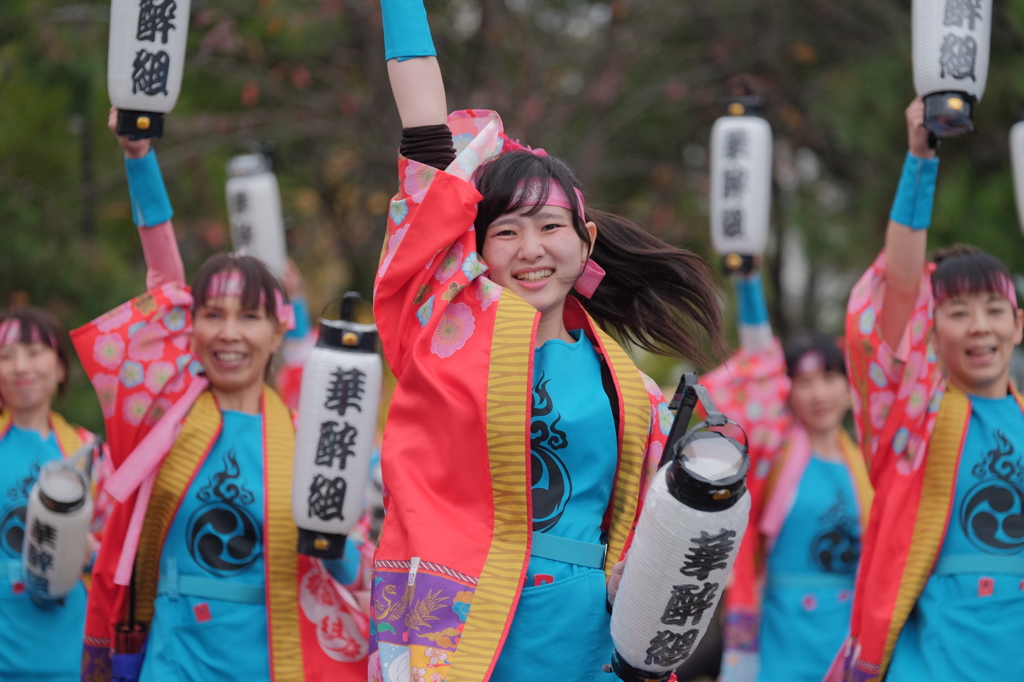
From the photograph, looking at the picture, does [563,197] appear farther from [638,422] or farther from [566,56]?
[566,56]

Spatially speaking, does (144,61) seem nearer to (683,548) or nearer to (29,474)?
(29,474)

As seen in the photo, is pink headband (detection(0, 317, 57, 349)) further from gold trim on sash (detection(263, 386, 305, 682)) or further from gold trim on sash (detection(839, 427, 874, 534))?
gold trim on sash (detection(839, 427, 874, 534))

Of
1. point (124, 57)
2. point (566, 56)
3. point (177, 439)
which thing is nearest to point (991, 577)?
point (177, 439)

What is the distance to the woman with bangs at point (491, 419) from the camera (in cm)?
260

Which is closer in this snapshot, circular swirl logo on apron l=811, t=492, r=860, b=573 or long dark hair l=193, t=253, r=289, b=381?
long dark hair l=193, t=253, r=289, b=381

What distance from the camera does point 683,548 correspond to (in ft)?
7.30

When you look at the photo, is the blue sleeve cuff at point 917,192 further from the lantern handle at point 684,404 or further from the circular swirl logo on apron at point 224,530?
the circular swirl logo on apron at point 224,530

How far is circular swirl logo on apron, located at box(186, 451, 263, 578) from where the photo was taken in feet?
12.3

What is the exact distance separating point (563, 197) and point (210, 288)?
154 cm

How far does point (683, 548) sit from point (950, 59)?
6.91 feet

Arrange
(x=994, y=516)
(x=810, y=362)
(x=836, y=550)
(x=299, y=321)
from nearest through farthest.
Result: (x=994, y=516)
(x=836, y=550)
(x=810, y=362)
(x=299, y=321)

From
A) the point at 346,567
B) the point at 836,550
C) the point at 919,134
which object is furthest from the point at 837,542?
the point at 346,567

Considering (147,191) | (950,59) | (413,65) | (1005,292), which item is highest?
(950,59)

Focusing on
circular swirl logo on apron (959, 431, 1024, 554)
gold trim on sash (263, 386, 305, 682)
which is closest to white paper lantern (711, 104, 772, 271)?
circular swirl logo on apron (959, 431, 1024, 554)
